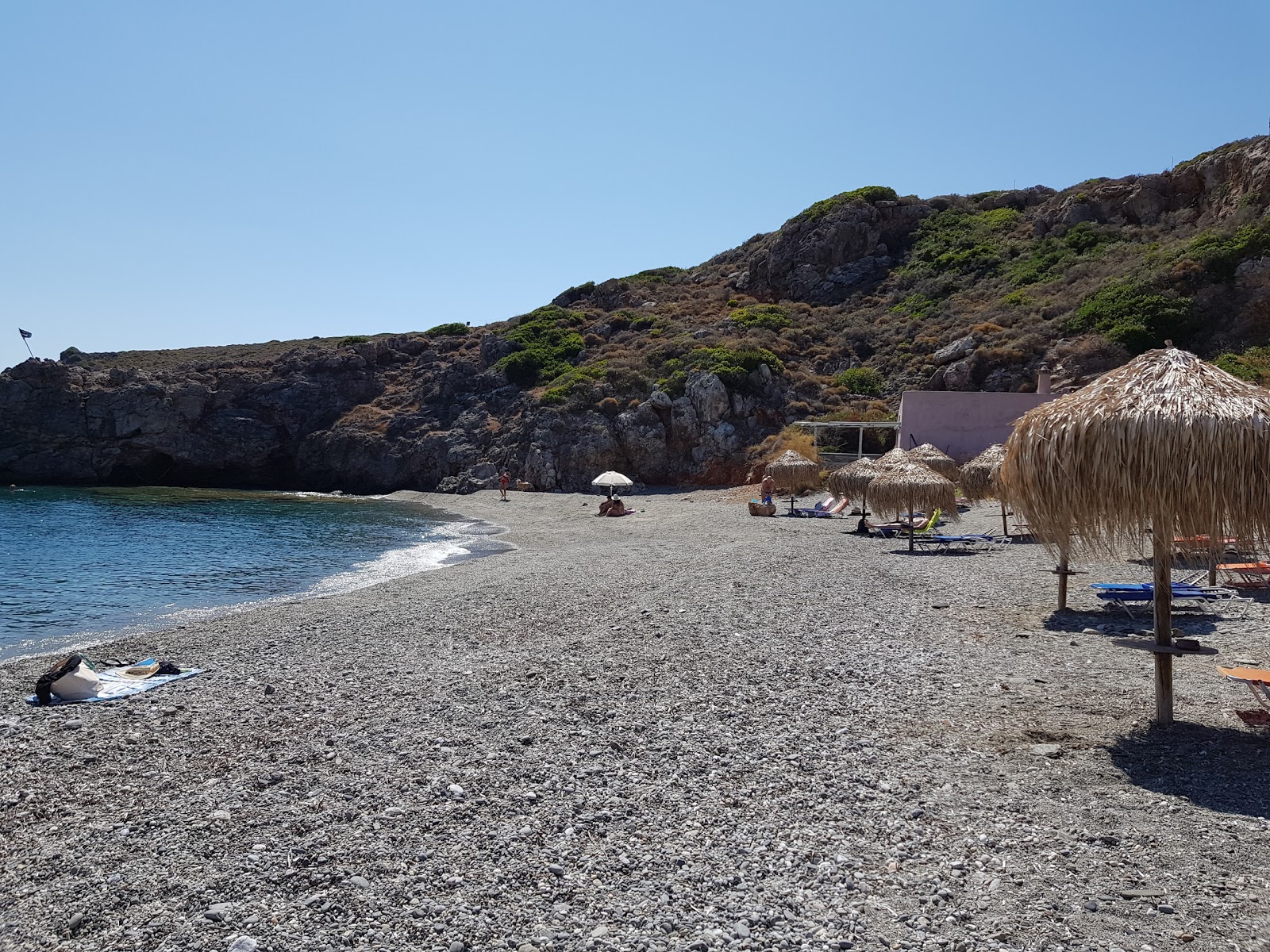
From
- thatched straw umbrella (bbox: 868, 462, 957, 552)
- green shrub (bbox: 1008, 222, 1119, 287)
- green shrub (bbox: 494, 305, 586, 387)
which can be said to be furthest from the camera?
green shrub (bbox: 494, 305, 586, 387)

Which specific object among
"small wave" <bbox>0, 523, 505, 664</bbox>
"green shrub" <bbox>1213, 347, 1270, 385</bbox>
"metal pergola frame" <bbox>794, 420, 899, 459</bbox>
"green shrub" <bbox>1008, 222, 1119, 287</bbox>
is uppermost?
"green shrub" <bbox>1008, 222, 1119, 287</bbox>

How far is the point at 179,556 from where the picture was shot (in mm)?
20953

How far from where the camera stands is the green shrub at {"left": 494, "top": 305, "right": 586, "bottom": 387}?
160 feet

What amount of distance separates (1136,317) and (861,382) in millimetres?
12271

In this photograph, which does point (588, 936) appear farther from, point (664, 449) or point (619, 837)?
point (664, 449)

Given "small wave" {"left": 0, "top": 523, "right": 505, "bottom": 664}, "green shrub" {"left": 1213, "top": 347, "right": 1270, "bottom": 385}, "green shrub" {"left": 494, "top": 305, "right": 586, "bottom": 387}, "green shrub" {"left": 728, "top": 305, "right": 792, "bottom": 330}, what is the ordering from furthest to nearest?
"green shrub" {"left": 728, "top": 305, "right": 792, "bottom": 330}
"green shrub" {"left": 494, "top": 305, "right": 586, "bottom": 387}
"green shrub" {"left": 1213, "top": 347, "right": 1270, "bottom": 385}
"small wave" {"left": 0, "top": 523, "right": 505, "bottom": 664}

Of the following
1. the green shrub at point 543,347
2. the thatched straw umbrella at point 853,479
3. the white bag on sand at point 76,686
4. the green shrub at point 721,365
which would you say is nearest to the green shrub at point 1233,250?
the green shrub at point 721,365

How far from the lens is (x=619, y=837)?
4.55 m

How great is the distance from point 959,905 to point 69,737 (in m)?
7.08

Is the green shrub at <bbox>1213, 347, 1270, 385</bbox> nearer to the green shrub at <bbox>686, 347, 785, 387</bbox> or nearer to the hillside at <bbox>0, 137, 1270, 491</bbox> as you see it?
the hillside at <bbox>0, 137, 1270, 491</bbox>

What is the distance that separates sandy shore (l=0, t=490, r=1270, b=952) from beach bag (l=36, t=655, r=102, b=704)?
0.27 metres

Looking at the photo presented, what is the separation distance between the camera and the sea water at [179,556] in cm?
1384

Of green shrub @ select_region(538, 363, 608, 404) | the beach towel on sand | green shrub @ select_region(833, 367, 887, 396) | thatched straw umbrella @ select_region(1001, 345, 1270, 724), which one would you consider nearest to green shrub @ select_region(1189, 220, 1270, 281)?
green shrub @ select_region(833, 367, 887, 396)

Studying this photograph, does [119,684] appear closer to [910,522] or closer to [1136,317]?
[910,522]
